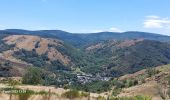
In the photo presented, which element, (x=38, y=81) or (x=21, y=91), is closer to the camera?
(x=21, y=91)

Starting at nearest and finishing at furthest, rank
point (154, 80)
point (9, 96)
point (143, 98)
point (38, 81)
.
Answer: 1. point (9, 96)
2. point (143, 98)
3. point (38, 81)
4. point (154, 80)

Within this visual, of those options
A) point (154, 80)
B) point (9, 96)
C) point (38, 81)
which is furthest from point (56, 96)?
point (154, 80)

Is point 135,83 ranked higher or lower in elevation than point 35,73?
lower

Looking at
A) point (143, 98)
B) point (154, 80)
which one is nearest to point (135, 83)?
point (154, 80)

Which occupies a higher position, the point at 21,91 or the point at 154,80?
the point at 21,91

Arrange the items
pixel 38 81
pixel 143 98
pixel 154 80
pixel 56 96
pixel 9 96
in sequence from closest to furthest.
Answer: pixel 9 96 → pixel 56 96 → pixel 143 98 → pixel 38 81 → pixel 154 80

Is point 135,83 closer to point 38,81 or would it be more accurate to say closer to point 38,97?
point 38,81

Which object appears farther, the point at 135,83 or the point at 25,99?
the point at 135,83

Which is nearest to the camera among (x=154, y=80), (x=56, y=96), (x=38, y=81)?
(x=56, y=96)

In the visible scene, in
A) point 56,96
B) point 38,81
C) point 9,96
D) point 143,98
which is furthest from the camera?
point 38,81
